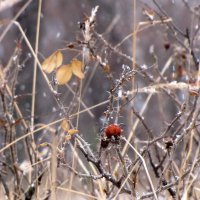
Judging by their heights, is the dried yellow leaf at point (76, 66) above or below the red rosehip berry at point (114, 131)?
above

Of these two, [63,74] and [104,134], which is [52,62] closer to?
[63,74]

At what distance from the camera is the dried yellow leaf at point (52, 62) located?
2.27 m

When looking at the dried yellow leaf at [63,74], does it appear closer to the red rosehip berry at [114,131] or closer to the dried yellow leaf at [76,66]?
the dried yellow leaf at [76,66]

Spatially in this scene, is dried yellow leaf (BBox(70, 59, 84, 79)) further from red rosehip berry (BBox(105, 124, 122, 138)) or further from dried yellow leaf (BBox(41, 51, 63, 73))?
red rosehip berry (BBox(105, 124, 122, 138))

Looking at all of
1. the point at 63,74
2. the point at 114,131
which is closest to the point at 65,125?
the point at 63,74

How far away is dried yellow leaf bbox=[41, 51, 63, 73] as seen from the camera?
2268mm

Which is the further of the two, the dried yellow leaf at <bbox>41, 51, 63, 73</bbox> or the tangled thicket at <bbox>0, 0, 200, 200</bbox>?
the dried yellow leaf at <bbox>41, 51, 63, 73</bbox>

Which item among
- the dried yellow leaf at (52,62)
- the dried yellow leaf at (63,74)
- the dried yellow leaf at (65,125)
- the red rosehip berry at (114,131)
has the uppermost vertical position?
the dried yellow leaf at (52,62)

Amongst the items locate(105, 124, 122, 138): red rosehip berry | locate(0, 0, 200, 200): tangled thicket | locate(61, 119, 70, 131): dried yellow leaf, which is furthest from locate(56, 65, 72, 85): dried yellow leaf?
locate(105, 124, 122, 138): red rosehip berry

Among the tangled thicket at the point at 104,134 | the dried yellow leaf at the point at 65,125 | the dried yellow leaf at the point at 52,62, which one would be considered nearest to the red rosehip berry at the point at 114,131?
the tangled thicket at the point at 104,134

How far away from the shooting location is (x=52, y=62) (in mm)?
2270

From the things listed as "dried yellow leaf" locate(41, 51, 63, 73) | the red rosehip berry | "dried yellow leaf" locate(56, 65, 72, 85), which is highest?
"dried yellow leaf" locate(41, 51, 63, 73)

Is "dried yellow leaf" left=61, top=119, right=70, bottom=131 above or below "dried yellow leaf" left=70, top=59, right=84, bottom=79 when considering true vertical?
below

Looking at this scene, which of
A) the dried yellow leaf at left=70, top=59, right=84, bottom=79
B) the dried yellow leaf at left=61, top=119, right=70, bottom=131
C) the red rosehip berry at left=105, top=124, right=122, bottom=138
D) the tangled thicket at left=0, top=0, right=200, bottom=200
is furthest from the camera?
the dried yellow leaf at left=70, top=59, right=84, bottom=79
